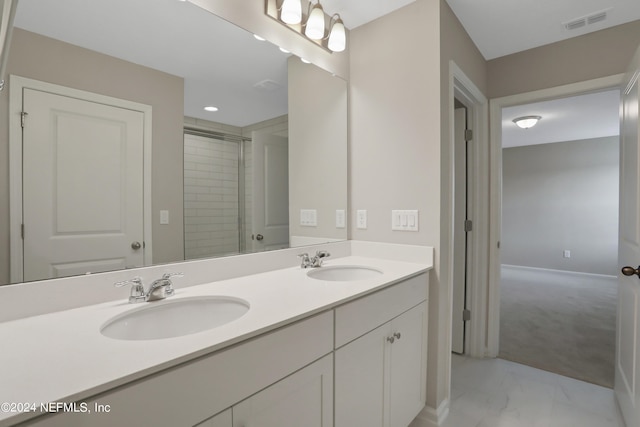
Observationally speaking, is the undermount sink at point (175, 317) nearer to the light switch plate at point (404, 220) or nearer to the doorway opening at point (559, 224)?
the light switch plate at point (404, 220)

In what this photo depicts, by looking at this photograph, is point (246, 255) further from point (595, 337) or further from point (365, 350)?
point (595, 337)

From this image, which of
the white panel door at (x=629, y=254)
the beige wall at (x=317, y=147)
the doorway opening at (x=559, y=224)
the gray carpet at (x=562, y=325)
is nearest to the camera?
the white panel door at (x=629, y=254)

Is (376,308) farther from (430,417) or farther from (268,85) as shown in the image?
(268,85)

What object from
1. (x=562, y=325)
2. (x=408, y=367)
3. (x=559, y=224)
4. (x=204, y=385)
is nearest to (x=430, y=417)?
(x=408, y=367)

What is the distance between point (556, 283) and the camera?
4914 mm

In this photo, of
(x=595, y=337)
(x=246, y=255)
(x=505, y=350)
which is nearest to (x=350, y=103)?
(x=246, y=255)

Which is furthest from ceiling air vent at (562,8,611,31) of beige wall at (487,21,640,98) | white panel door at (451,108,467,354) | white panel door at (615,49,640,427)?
white panel door at (451,108,467,354)

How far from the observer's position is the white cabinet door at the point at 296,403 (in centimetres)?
78

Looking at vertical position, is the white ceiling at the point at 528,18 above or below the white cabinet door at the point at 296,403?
above

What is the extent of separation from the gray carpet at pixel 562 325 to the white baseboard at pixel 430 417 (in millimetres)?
1114

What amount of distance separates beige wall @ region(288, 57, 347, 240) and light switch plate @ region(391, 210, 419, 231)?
0.35 m

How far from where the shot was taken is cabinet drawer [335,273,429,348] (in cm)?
110

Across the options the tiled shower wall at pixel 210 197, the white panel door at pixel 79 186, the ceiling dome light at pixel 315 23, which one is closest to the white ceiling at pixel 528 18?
the ceiling dome light at pixel 315 23

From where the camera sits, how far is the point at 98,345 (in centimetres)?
69
